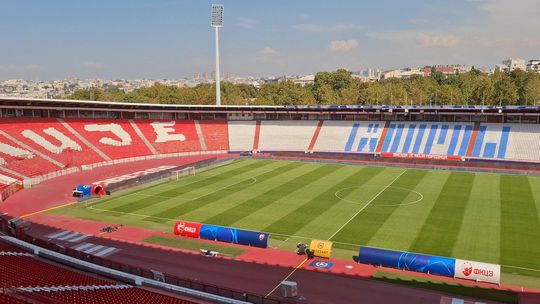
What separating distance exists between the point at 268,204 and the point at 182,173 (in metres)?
18.6

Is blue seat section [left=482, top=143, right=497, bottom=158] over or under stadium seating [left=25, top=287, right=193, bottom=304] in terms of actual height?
over

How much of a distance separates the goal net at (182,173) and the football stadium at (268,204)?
185 mm

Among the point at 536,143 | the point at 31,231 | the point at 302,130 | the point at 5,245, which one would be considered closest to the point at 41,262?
the point at 5,245

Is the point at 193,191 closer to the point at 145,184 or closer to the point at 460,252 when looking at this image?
the point at 145,184

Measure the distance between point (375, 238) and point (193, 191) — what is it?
2214cm

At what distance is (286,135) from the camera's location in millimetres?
77250

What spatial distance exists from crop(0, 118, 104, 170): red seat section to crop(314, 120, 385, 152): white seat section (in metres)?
36.1

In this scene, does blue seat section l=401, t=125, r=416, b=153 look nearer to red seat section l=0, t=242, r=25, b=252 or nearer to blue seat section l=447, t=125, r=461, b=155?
blue seat section l=447, t=125, r=461, b=155

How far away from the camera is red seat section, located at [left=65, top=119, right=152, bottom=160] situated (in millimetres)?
64812

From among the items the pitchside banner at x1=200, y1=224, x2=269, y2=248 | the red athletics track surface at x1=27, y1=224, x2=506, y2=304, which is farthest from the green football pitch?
the red athletics track surface at x1=27, y1=224, x2=506, y2=304

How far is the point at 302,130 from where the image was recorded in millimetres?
77500

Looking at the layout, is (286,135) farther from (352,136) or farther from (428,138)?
A: (428,138)

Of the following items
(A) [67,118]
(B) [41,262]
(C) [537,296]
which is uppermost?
(A) [67,118]

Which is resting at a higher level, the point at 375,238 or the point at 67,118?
the point at 67,118
